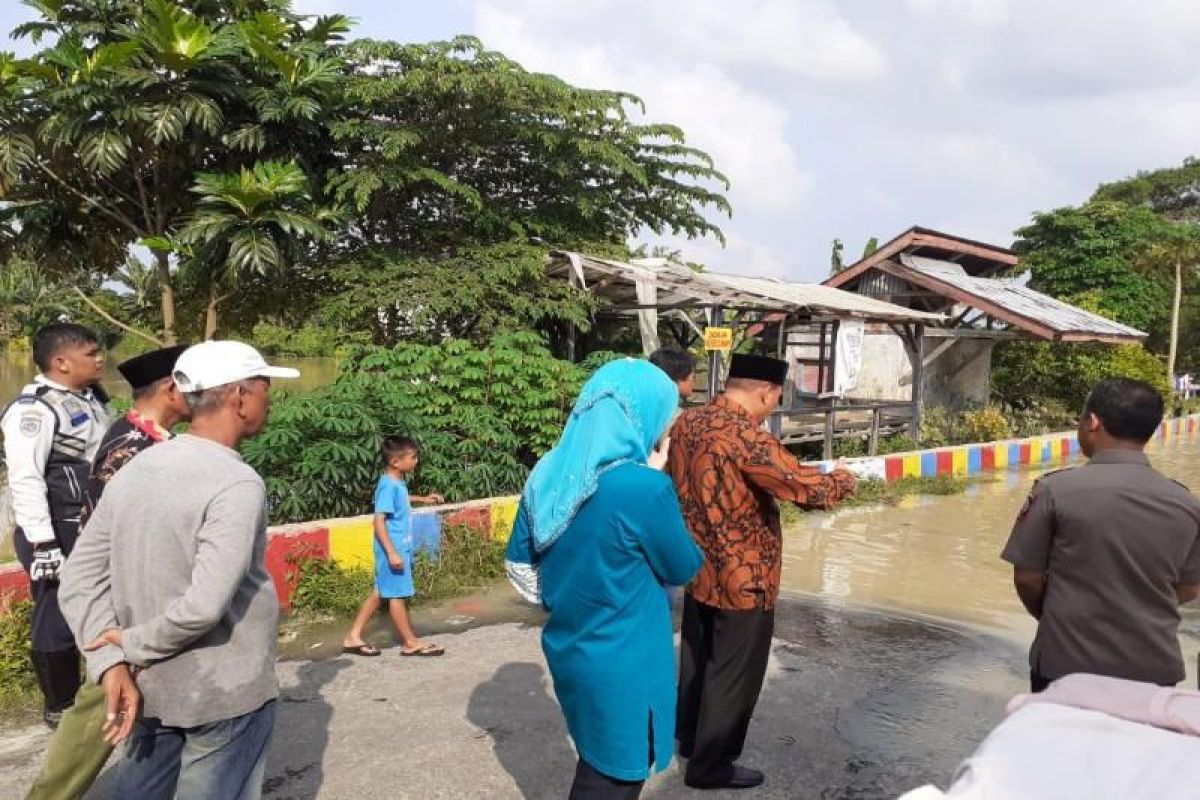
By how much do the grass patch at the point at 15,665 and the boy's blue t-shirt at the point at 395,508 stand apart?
5.78ft

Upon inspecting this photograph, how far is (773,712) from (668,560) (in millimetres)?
2149

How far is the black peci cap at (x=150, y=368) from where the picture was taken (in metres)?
2.82

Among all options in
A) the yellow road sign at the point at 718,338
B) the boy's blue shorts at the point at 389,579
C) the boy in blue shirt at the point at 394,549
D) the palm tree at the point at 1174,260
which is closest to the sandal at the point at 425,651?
the boy in blue shirt at the point at 394,549

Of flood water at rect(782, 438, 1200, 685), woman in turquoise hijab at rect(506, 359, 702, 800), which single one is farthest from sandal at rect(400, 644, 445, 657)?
flood water at rect(782, 438, 1200, 685)

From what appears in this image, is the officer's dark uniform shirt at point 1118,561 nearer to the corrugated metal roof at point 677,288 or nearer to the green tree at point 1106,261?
the corrugated metal roof at point 677,288

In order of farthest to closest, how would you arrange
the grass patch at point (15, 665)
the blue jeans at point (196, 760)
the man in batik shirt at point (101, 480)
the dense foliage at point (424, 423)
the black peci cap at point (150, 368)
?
1. the dense foliage at point (424, 423)
2. the grass patch at point (15, 665)
3. the black peci cap at point (150, 368)
4. the man in batik shirt at point (101, 480)
5. the blue jeans at point (196, 760)

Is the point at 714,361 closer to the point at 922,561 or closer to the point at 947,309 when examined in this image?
the point at 922,561

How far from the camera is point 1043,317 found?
1472 cm

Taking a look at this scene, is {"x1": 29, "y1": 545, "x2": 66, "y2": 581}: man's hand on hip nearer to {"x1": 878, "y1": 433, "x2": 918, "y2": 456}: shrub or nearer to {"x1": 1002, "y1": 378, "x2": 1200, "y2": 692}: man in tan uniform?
{"x1": 1002, "y1": 378, "x2": 1200, "y2": 692}: man in tan uniform

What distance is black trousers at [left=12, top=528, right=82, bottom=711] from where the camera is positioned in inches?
134

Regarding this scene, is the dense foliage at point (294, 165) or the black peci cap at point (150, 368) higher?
the dense foliage at point (294, 165)

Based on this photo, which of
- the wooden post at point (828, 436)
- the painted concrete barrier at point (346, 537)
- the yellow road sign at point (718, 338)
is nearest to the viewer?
the painted concrete barrier at point (346, 537)

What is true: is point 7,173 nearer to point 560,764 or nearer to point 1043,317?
point 560,764

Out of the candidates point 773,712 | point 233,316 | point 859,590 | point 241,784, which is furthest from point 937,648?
point 233,316
